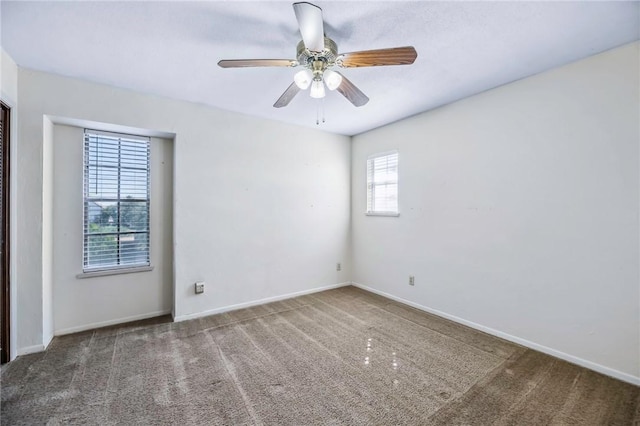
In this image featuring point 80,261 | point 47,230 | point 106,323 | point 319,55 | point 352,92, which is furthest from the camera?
point 106,323

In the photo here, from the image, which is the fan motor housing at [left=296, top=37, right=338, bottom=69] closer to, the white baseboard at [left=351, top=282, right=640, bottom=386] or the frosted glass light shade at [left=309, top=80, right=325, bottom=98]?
the frosted glass light shade at [left=309, top=80, right=325, bottom=98]

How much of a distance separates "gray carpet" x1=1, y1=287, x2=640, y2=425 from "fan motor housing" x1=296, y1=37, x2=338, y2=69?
2317mm

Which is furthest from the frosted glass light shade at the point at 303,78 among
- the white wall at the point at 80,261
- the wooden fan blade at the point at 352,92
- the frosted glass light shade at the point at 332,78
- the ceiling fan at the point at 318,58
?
the white wall at the point at 80,261

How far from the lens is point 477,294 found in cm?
291

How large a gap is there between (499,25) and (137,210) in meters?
3.75

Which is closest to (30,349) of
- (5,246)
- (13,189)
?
(5,246)

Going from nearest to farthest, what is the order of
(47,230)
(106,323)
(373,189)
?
(47,230) → (106,323) → (373,189)

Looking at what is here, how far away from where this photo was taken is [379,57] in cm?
170

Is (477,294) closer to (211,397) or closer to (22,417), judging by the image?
(211,397)

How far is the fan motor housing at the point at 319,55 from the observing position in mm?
1786

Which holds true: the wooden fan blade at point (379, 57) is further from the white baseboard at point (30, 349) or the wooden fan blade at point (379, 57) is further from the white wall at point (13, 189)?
the white baseboard at point (30, 349)

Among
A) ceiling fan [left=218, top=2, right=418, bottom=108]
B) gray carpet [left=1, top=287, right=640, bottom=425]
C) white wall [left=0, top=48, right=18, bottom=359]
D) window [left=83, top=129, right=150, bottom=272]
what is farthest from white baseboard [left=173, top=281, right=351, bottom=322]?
ceiling fan [left=218, top=2, right=418, bottom=108]

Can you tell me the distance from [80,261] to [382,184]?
3.77m

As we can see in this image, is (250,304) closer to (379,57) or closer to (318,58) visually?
(318,58)
